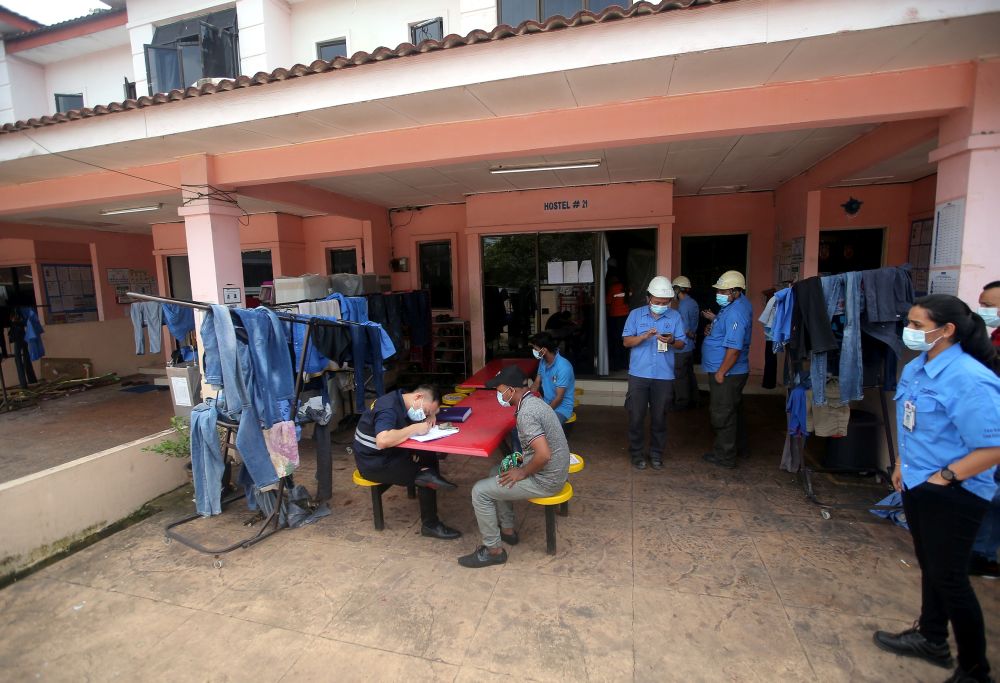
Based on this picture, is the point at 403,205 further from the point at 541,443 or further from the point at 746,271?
the point at 541,443

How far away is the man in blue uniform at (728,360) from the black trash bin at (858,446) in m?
0.81

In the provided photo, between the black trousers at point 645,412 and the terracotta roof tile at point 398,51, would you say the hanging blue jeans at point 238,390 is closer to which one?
the terracotta roof tile at point 398,51

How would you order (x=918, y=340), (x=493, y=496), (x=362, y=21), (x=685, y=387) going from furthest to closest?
(x=362, y=21), (x=685, y=387), (x=493, y=496), (x=918, y=340)

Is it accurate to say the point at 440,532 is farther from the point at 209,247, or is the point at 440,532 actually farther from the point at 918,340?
the point at 209,247

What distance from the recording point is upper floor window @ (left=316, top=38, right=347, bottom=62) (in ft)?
23.8

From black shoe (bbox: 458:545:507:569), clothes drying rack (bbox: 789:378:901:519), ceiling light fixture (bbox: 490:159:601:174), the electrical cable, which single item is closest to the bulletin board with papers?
the electrical cable

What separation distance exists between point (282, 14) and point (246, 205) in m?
2.93

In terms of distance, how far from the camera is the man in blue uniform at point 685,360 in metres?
6.27

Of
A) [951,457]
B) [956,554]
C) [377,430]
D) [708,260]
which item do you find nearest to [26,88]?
[377,430]

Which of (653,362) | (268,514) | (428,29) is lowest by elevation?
(268,514)

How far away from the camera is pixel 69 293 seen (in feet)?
34.0

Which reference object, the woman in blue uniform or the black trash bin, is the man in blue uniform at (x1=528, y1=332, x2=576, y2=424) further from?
the woman in blue uniform

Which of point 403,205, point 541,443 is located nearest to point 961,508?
point 541,443

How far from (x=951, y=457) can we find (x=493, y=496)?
2309 millimetres
